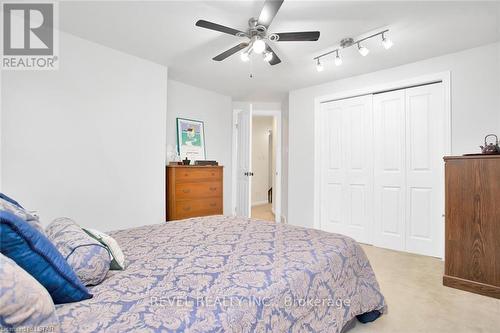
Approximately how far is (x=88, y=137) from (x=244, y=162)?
2.48 metres

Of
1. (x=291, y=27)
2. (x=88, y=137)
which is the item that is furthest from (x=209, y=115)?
(x=291, y=27)

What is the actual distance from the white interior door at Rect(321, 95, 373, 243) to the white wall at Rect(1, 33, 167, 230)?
2500 mm

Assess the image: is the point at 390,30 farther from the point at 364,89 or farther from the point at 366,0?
the point at 364,89

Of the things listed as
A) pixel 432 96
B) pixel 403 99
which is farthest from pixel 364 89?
pixel 432 96

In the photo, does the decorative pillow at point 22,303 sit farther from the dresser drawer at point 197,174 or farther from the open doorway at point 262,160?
the open doorway at point 262,160

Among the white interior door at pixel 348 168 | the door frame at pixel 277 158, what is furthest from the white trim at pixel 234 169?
the white interior door at pixel 348 168

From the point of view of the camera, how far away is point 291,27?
2.33 meters

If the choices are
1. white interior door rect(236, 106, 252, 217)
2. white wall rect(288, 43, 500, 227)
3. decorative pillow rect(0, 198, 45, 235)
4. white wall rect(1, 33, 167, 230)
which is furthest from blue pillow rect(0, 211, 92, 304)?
white interior door rect(236, 106, 252, 217)

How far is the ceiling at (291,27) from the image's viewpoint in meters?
2.07

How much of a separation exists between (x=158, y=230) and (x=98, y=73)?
6.59ft

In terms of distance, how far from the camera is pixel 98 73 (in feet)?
8.89

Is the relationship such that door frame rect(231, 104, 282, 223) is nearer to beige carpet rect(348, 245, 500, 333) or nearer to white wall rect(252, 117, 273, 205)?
white wall rect(252, 117, 273, 205)

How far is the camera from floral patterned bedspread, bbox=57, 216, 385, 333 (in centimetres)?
80

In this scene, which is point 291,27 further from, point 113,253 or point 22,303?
point 22,303
